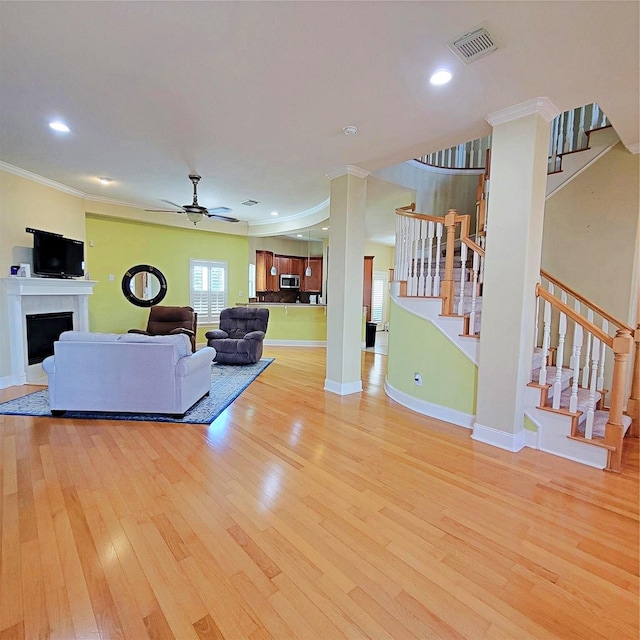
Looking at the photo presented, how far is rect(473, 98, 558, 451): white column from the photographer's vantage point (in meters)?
2.74

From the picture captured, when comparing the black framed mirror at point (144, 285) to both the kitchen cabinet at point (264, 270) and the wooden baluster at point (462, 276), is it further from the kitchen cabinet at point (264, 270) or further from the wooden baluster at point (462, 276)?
the wooden baluster at point (462, 276)

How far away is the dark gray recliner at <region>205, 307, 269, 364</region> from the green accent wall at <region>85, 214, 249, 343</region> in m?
1.49

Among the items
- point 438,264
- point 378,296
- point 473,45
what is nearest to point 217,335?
point 438,264

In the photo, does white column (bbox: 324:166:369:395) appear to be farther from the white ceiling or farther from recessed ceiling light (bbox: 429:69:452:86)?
recessed ceiling light (bbox: 429:69:452:86)

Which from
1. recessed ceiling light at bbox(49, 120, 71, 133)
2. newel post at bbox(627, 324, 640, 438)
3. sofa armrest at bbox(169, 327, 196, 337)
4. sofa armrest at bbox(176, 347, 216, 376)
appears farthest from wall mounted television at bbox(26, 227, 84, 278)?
newel post at bbox(627, 324, 640, 438)

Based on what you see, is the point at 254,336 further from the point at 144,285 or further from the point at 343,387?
the point at 144,285

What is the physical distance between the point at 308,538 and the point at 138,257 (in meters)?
6.50

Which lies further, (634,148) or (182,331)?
(182,331)

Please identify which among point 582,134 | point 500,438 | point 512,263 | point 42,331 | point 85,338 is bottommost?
point 500,438

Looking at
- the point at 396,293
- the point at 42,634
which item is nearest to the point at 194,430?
the point at 42,634

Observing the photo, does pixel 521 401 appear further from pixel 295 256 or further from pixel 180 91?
pixel 295 256

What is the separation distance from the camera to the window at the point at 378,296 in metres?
10.7

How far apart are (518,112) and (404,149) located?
3.67 feet

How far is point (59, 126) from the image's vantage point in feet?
10.7
